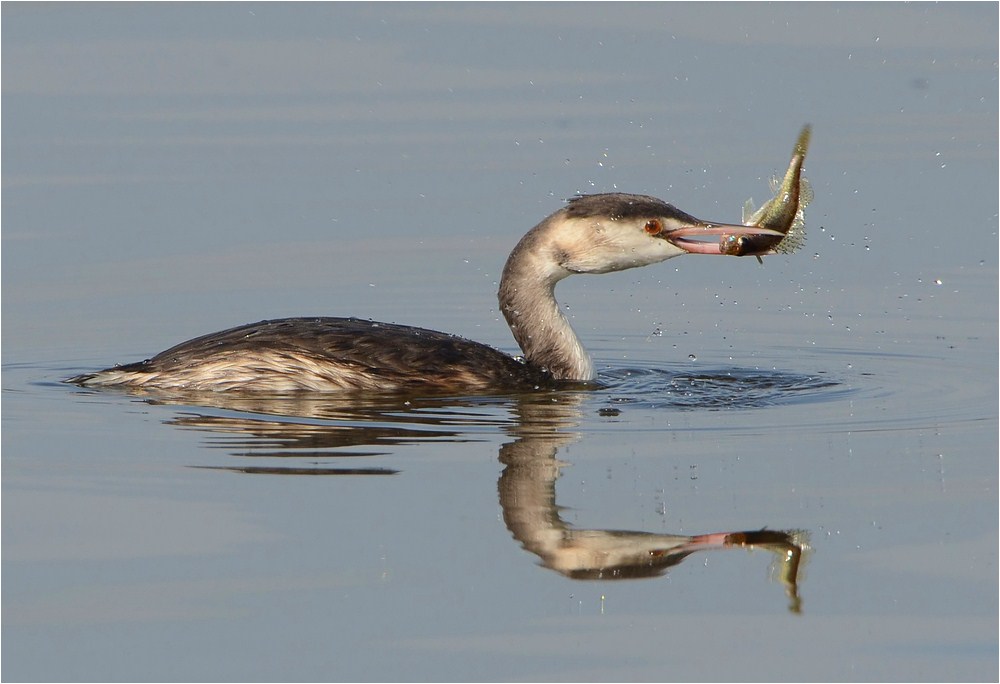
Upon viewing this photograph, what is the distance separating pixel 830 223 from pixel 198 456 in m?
7.41

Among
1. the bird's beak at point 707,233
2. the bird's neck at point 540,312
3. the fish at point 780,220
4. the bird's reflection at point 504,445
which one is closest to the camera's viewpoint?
the bird's reflection at point 504,445

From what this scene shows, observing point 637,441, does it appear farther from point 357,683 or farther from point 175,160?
point 175,160

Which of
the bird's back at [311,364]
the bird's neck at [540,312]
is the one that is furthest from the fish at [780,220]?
the bird's back at [311,364]

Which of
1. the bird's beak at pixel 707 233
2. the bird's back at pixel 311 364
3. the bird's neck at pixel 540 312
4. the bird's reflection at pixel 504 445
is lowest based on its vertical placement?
the bird's reflection at pixel 504 445

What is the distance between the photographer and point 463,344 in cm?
1084

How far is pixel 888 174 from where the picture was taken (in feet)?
52.1

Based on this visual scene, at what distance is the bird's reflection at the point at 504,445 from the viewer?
738 cm

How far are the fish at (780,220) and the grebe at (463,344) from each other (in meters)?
0.07

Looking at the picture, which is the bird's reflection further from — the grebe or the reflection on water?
the grebe

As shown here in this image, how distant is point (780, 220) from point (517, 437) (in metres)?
2.13

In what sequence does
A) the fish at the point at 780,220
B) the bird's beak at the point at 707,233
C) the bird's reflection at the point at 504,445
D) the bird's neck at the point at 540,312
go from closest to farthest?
1. the bird's reflection at the point at 504,445
2. the fish at the point at 780,220
3. the bird's beak at the point at 707,233
4. the bird's neck at the point at 540,312

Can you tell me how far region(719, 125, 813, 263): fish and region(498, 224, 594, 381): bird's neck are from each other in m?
1.07

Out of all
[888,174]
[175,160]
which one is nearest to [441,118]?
[175,160]

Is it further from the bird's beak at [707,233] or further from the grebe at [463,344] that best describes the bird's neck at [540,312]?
the bird's beak at [707,233]
